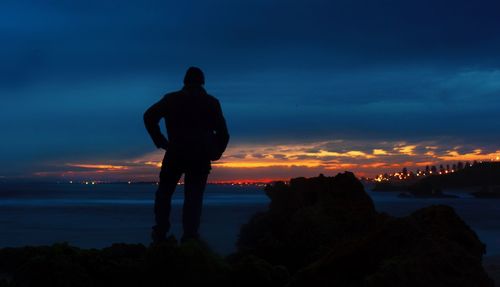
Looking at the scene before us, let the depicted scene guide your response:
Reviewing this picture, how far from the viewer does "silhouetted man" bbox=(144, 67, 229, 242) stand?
8.07m

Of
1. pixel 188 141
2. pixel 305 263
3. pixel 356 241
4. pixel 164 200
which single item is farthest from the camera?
pixel 164 200

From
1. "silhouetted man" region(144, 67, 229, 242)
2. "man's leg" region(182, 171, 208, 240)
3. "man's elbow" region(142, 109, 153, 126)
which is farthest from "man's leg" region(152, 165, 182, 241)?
"man's elbow" region(142, 109, 153, 126)

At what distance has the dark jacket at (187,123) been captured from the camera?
26.5ft

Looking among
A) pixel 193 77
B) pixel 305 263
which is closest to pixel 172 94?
pixel 193 77

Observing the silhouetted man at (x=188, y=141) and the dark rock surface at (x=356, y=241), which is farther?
the silhouetted man at (x=188, y=141)

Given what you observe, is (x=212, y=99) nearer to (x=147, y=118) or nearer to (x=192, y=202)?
(x=147, y=118)

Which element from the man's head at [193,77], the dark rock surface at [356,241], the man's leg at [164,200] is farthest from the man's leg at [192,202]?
the man's head at [193,77]

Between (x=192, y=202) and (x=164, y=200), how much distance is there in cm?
39

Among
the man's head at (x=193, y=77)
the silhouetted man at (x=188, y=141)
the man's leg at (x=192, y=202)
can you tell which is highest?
the man's head at (x=193, y=77)

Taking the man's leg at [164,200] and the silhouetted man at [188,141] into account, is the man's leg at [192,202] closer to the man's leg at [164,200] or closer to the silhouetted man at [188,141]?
the silhouetted man at [188,141]

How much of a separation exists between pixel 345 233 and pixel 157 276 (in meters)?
4.47

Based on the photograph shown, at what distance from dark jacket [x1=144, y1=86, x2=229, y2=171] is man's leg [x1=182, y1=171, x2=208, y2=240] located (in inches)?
9.5

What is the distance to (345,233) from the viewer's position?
9.38 meters

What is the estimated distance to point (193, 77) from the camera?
827 centimetres
